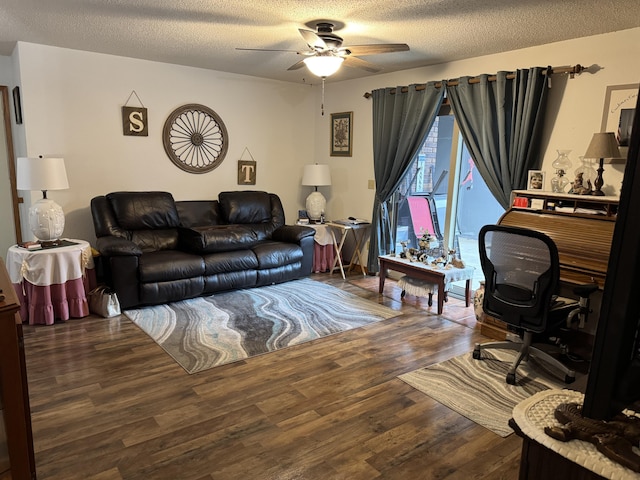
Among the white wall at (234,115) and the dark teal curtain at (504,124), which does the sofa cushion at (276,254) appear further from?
the dark teal curtain at (504,124)

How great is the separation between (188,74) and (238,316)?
9.68ft

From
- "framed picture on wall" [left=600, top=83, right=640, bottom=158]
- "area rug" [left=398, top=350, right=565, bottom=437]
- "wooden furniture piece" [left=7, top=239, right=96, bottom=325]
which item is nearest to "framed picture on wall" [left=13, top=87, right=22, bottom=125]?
"wooden furniture piece" [left=7, top=239, right=96, bottom=325]

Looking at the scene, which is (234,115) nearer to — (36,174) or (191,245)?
(191,245)

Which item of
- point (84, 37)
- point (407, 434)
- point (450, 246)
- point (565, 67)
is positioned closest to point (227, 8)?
point (84, 37)

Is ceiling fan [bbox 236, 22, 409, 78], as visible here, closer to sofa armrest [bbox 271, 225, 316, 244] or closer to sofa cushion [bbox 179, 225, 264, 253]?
sofa cushion [bbox 179, 225, 264, 253]

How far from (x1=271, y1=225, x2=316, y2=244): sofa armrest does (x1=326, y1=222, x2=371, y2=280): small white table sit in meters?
0.37

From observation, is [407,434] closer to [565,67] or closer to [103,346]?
[103,346]

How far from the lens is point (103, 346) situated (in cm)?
336

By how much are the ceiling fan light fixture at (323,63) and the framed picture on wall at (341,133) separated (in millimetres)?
2331

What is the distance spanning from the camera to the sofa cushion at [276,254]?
4809 mm

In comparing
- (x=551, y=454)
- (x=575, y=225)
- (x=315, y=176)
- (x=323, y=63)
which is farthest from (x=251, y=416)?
(x=315, y=176)

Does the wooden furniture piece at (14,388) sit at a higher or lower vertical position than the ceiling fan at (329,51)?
lower

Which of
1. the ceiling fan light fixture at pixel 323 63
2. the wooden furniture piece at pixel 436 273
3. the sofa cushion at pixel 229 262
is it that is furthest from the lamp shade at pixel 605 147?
the sofa cushion at pixel 229 262

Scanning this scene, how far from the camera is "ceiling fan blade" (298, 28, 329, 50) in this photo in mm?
3152
